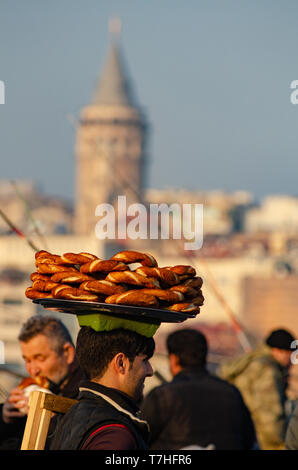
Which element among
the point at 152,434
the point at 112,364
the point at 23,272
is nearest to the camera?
the point at 112,364

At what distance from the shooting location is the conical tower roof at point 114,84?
96750 millimetres

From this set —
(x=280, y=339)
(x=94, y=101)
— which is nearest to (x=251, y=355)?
(x=280, y=339)

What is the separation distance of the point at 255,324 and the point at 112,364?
56.8 m

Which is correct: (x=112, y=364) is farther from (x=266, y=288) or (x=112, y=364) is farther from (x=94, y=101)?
(x=94, y=101)

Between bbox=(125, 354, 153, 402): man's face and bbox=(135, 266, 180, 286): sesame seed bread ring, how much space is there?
165mm

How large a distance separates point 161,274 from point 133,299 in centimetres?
10

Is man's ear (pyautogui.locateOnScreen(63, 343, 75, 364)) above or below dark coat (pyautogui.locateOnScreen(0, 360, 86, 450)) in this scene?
above

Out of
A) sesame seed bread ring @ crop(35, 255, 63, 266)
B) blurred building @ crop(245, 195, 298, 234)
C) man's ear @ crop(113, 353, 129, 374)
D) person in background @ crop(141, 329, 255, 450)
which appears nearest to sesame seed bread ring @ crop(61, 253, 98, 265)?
sesame seed bread ring @ crop(35, 255, 63, 266)

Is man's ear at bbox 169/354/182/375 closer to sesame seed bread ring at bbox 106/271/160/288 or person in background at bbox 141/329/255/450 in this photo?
person in background at bbox 141/329/255/450

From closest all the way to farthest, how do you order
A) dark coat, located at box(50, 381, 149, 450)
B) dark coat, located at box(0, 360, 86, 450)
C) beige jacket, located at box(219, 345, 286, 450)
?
dark coat, located at box(50, 381, 149, 450), dark coat, located at box(0, 360, 86, 450), beige jacket, located at box(219, 345, 286, 450)

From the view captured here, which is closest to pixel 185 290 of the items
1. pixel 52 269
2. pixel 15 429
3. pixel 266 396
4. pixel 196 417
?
pixel 52 269

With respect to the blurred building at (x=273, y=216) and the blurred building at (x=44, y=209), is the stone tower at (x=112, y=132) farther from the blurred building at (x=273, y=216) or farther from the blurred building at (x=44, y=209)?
the blurred building at (x=273, y=216)

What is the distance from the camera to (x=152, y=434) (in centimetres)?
387

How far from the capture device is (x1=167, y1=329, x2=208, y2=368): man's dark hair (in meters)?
4.04
